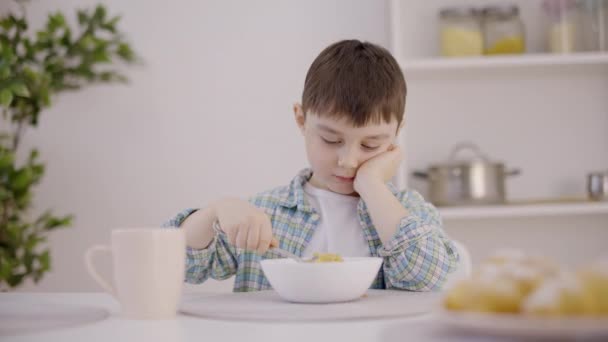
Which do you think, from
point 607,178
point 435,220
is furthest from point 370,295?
point 607,178

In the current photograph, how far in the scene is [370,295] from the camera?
1035mm

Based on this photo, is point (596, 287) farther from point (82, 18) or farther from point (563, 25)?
point (82, 18)

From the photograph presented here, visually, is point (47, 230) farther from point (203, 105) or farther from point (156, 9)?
point (156, 9)

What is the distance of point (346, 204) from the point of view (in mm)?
1551

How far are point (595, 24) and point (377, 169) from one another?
166cm

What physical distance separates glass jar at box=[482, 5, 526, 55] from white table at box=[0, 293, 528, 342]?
2.09 m

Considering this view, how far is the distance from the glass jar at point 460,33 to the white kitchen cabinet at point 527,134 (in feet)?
0.48

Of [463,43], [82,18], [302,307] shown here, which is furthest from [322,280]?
[82,18]

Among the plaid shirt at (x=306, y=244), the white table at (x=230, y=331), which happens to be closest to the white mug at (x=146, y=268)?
the white table at (x=230, y=331)

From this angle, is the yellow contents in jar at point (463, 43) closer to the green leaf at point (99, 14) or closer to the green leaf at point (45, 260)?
the green leaf at point (99, 14)

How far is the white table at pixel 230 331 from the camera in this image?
0.65 m

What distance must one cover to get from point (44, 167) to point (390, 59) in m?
1.76

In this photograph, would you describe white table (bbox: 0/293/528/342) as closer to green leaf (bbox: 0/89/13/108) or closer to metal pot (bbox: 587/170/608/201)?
green leaf (bbox: 0/89/13/108)

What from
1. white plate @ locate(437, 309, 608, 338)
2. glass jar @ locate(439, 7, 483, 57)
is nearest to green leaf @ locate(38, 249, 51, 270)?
glass jar @ locate(439, 7, 483, 57)
